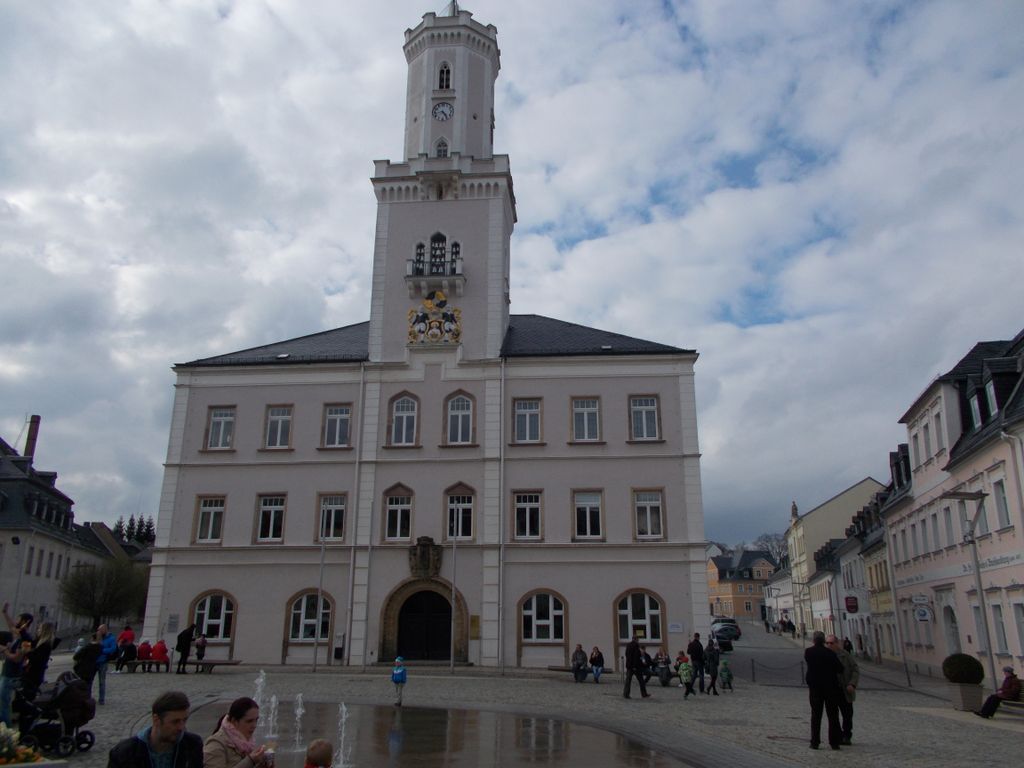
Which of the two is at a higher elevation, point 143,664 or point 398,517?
point 398,517

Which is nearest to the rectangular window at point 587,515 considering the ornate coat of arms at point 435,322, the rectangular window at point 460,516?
the rectangular window at point 460,516

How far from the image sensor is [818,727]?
14234mm

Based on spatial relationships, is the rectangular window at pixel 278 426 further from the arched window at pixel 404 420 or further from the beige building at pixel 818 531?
the beige building at pixel 818 531

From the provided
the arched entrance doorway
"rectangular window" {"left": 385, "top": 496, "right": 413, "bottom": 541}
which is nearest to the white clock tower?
"rectangular window" {"left": 385, "top": 496, "right": 413, "bottom": 541}

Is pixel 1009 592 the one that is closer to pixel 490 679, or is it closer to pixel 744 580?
pixel 490 679

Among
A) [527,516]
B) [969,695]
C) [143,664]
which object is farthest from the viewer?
[527,516]

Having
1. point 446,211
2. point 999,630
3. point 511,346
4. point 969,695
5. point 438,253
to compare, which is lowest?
point 969,695

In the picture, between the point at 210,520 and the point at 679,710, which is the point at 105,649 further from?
the point at 210,520

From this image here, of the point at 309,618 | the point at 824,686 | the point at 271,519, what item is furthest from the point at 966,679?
the point at 271,519

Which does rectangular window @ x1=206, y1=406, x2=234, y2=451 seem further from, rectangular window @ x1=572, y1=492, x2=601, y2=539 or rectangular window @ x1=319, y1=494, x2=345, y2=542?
rectangular window @ x1=572, y1=492, x2=601, y2=539

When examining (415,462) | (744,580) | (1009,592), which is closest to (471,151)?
(415,462)

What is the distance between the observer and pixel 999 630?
25.9m

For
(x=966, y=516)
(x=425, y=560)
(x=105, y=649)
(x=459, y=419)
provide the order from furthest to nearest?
(x=459, y=419)
(x=425, y=560)
(x=966, y=516)
(x=105, y=649)

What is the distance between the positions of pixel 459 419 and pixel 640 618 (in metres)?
11.0
